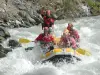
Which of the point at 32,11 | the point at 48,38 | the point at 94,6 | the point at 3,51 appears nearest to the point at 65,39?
the point at 48,38

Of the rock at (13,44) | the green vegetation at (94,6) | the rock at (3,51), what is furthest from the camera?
the green vegetation at (94,6)

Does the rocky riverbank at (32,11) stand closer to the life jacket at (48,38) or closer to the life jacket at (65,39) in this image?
the life jacket at (48,38)

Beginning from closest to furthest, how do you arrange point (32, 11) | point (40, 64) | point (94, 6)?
point (40, 64) < point (32, 11) < point (94, 6)

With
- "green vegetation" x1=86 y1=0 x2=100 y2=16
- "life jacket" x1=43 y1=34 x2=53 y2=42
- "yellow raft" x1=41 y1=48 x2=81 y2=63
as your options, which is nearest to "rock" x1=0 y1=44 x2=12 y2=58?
"life jacket" x1=43 y1=34 x2=53 y2=42

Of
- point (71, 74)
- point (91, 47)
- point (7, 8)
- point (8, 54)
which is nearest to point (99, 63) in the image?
point (71, 74)

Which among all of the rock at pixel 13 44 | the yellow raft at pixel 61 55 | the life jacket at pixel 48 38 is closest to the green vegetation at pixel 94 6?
the rock at pixel 13 44

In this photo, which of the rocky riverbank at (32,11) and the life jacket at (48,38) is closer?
the life jacket at (48,38)

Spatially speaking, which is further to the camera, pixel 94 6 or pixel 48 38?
pixel 94 6

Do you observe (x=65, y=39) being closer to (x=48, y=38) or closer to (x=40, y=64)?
(x=48, y=38)

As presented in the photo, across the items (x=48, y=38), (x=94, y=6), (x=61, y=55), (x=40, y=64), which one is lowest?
(x=94, y=6)

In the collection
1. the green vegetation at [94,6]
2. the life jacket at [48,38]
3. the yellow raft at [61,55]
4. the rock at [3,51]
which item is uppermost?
the life jacket at [48,38]

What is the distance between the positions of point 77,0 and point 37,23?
4278 millimetres

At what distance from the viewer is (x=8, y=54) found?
12188 mm

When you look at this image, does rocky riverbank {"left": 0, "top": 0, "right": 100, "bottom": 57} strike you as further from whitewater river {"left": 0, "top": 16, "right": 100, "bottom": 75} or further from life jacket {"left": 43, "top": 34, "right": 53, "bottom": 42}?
life jacket {"left": 43, "top": 34, "right": 53, "bottom": 42}
